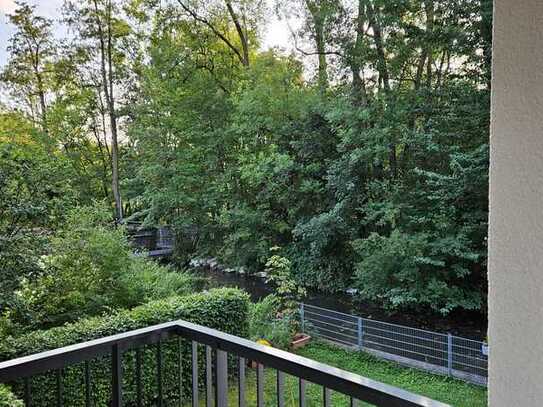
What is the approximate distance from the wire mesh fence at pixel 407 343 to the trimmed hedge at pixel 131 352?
1.66m

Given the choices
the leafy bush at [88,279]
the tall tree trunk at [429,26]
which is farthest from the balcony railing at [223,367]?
the tall tree trunk at [429,26]

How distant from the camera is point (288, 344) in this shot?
528cm

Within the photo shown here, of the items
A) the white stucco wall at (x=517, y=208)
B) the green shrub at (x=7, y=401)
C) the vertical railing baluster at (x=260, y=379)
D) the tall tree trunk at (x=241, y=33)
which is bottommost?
the green shrub at (x=7, y=401)

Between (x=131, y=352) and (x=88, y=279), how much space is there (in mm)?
1549

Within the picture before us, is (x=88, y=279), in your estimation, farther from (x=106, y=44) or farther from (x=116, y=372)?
(x=106, y=44)

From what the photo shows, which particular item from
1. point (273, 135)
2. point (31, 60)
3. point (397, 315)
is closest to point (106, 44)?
point (31, 60)

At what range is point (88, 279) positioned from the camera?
466 cm

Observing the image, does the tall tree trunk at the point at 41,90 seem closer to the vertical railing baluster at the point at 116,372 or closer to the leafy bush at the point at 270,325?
the leafy bush at the point at 270,325

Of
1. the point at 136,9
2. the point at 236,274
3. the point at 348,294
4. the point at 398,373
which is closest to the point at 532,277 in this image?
the point at 398,373

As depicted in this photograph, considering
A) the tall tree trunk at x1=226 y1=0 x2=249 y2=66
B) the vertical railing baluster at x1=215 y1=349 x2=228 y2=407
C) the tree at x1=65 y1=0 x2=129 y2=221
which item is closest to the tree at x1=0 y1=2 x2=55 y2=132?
the tree at x1=65 y1=0 x2=129 y2=221

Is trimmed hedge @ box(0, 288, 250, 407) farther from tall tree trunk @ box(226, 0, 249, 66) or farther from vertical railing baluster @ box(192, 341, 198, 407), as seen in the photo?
tall tree trunk @ box(226, 0, 249, 66)

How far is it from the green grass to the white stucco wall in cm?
310

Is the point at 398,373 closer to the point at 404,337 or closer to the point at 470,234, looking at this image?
the point at 404,337

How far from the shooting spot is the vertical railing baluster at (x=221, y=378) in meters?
1.36
